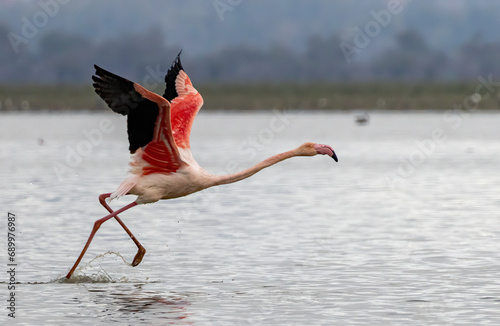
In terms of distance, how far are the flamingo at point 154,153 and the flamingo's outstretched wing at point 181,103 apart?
1 cm

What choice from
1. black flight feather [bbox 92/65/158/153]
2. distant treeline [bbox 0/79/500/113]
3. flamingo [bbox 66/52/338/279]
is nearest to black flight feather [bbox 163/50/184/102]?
flamingo [bbox 66/52/338/279]

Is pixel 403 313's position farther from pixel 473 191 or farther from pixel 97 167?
pixel 97 167

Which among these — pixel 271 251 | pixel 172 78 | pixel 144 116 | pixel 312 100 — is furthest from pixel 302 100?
pixel 144 116

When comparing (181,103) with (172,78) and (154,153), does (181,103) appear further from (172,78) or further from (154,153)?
(154,153)

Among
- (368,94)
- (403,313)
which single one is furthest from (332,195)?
(368,94)

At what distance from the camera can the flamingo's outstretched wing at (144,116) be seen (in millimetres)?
11219

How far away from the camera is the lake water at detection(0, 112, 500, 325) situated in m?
10.7

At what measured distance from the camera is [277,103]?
101 meters

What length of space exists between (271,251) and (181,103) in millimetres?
2295

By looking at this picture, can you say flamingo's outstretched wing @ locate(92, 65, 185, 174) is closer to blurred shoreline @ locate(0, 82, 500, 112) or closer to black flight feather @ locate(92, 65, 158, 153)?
black flight feather @ locate(92, 65, 158, 153)

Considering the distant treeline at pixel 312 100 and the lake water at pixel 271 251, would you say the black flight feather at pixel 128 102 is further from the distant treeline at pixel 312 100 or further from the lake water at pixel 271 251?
the distant treeline at pixel 312 100

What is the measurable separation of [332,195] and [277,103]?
77685mm

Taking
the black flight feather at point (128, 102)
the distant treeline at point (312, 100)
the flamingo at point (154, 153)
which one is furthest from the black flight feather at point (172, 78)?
the distant treeline at point (312, 100)

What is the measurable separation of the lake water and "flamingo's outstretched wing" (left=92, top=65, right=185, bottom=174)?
1.38m
